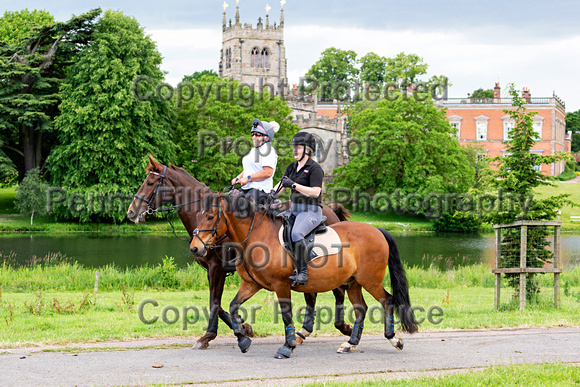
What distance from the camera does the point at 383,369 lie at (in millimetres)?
7445

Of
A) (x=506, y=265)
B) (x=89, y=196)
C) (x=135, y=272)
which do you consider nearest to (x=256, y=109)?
(x=89, y=196)

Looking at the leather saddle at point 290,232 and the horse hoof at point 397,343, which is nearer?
the leather saddle at point 290,232

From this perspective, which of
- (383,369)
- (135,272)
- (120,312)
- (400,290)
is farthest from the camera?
(135,272)

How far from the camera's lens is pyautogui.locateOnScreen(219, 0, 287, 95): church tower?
264ft

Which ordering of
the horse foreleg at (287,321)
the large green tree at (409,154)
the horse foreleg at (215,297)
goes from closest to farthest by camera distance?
the horse foreleg at (287,321) → the horse foreleg at (215,297) → the large green tree at (409,154)

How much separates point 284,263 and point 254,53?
75.7 m

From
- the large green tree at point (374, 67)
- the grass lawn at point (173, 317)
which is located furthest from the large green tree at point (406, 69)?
the grass lawn at point (173, 317)

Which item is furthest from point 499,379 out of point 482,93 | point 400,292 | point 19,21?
point 482,93

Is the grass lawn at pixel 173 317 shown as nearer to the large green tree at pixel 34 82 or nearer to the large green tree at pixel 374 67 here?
the large green tree at pixel 34 82

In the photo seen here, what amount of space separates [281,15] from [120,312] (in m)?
75.8

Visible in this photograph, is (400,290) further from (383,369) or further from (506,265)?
(506,265)

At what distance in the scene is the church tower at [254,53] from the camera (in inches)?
3167

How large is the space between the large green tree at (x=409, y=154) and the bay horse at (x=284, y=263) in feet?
141

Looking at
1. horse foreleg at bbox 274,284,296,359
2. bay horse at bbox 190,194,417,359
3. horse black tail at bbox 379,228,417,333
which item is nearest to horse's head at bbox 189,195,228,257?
bay horse at bbox 190,194,417,359
